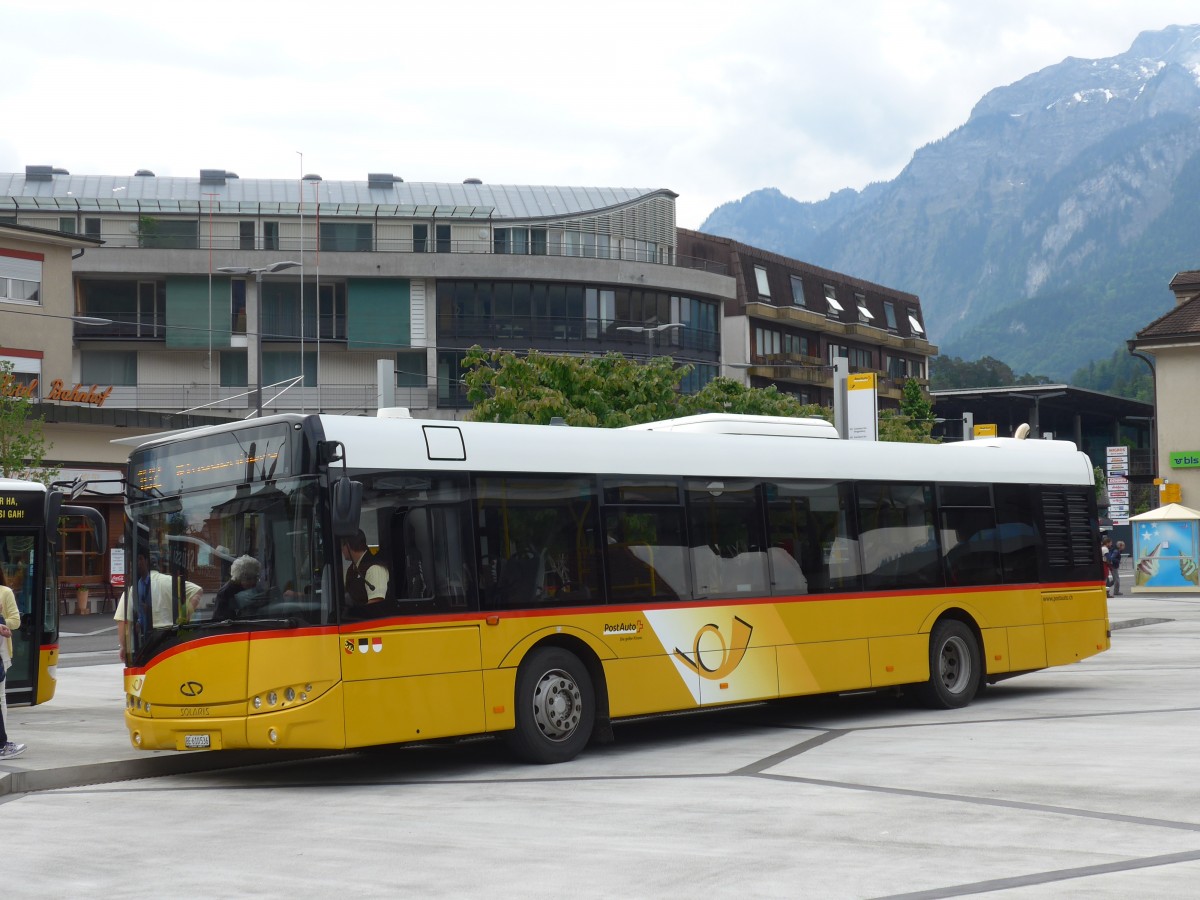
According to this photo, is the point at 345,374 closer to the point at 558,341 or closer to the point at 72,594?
the point at 558,341

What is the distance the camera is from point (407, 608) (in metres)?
11.8

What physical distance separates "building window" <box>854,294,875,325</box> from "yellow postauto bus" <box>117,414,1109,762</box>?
260 ft

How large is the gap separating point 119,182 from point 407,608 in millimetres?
69322

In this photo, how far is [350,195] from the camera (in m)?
77.1

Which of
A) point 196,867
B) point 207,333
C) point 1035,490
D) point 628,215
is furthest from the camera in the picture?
point 628,215

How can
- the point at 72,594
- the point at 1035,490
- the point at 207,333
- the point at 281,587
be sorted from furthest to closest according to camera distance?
→ the point at 207,333 → the point at 72,594 → the point at 1035,490 → the point at 281,587

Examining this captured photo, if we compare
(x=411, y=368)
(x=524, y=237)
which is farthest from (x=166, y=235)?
(x=524, y=237)

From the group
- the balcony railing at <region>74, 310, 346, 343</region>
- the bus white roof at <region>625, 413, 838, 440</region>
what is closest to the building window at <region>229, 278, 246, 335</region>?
the balcony railing at <region>74, 310, 346, 343</region>

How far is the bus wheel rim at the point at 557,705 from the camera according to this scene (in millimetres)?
12570

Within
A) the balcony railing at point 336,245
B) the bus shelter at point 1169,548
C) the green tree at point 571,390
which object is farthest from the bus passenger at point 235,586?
the balcony railing at point 336,245

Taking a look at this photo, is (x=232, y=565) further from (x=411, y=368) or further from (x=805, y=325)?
(x=805, y=325)

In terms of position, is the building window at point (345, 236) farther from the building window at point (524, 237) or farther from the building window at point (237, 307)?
the building window at point (524, 237)

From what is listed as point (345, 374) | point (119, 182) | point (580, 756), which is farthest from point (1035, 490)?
point (119, 182)

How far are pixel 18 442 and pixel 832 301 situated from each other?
60469 mm
